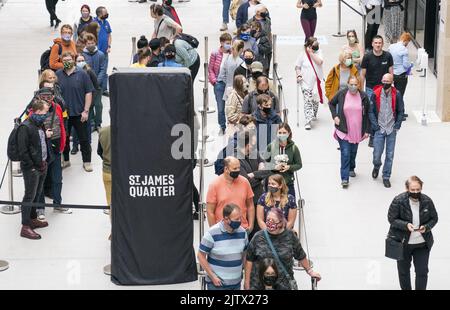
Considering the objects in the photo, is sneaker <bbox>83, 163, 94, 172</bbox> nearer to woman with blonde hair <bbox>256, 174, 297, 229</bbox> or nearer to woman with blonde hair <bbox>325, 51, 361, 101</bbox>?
woman with blonde hair <bbox>325, 51, 361, 101</bbox>

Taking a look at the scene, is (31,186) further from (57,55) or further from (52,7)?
(52,7)

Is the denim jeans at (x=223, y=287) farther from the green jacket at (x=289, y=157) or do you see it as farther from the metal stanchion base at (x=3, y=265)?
the metal stanchion base at (x=3, y=265)

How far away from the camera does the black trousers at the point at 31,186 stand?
1780 cm

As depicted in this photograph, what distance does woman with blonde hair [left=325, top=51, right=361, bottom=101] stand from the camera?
2138cm

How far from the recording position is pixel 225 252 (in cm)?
1464

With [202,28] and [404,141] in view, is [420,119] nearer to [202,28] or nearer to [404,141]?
[404,141]

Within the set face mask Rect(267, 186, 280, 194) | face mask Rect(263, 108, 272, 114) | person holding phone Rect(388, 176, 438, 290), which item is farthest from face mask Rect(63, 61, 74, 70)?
person holding phone Rect(388, 176, 438, 290)

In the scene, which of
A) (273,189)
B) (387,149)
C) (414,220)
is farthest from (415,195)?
(387,149)

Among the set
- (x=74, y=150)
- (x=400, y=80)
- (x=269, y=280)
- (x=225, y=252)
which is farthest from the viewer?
(x=400, y=80)

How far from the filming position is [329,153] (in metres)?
21.7

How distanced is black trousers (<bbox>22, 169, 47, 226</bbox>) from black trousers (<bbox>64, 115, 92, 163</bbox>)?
2.46 m

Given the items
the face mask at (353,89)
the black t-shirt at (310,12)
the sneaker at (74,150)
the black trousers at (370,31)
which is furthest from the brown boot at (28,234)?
the black trousers at (370,31)

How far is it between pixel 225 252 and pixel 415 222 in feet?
7.66

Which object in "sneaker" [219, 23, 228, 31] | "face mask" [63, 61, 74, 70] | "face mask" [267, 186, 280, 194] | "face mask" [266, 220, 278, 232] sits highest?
"sneaker" [219, 23, 228, 31]
